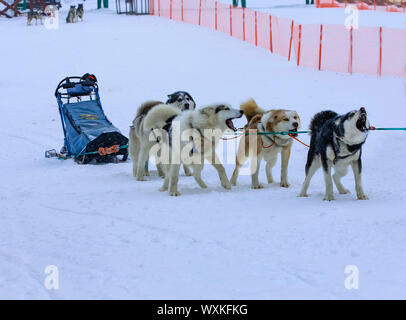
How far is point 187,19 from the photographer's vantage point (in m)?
24.8

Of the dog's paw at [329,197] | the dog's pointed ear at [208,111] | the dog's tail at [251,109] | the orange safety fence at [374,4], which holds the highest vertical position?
the orange safety fence at [374,4]

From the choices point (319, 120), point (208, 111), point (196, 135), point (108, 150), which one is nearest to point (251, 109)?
point (208, 111)

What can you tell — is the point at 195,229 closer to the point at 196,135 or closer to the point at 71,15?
the point at 196,135

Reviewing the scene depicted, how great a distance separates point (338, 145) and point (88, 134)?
13.3 feet

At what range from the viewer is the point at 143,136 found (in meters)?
7.42

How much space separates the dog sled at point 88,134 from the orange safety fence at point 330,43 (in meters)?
7.73

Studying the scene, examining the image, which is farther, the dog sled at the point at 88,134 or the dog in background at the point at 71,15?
the dog in background at the point at 71,15

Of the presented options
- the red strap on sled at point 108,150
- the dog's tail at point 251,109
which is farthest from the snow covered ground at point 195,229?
the dog's tail at point 251,109

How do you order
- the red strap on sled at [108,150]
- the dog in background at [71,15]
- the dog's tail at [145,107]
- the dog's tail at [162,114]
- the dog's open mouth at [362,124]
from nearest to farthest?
the dog's open mouth at [362,124]
the dog's tail at [162,114]
the dog's tail at [145,107]
the red strap on sled at [108,150]
the dog in background at [71,15]

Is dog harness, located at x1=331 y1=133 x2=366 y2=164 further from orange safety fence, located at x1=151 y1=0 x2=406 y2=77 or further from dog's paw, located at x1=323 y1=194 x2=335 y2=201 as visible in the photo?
orange safety fence, located at x1=151 y1=0 x2=406 y2=77

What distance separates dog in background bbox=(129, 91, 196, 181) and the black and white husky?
195 cm

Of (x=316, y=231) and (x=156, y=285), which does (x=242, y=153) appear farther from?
(x=156, y=285)

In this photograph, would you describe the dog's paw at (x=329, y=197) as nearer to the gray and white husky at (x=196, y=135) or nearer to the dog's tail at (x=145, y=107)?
the gray and white husky at (x=196, y=135)

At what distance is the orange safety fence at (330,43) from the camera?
49.4ft
